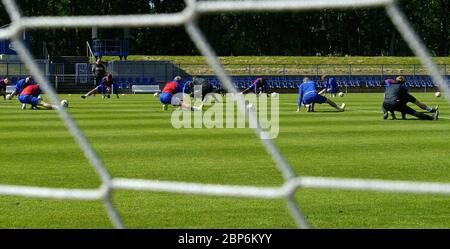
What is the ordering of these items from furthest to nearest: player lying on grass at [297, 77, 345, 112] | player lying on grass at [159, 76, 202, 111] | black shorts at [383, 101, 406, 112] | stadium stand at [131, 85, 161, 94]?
stadium stand at [131, 85, 161, 94], player lying on grass at [159, 76, 202, 111], player lying on grass at [297, 77, 345, 112], black shorts at [383, 101, 406, 112]

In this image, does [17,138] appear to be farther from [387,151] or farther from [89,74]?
[89,74]

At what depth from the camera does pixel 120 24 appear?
272 centimetres

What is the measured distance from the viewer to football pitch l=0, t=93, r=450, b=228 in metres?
5.79

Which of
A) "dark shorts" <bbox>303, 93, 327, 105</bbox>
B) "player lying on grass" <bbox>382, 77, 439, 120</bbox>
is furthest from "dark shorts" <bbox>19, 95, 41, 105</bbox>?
"player lying on grass" <bbox>382, 77, 439, 120</bbox>

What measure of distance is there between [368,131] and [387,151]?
329 centimetres

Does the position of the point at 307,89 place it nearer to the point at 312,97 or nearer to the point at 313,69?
the point at 312,97

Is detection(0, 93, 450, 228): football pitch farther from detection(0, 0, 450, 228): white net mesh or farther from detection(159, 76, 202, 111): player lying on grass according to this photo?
detection(159, 76, 202, 111): player lying on grass

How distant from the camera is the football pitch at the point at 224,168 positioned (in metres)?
5.79

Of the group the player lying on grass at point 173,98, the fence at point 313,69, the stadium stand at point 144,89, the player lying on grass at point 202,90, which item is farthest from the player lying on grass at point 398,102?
the fence at point 313,69

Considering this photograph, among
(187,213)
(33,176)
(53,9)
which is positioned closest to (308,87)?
(53,9)

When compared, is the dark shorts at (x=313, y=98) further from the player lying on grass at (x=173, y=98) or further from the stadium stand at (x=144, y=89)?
the stadium stand at (x=144, y=89)

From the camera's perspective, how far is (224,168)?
852 centimetres

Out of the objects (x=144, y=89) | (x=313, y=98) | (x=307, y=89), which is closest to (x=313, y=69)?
(x=144, y=89)

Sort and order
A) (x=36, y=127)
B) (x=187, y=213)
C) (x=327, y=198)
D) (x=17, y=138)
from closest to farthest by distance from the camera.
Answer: (x=187, y=213), (x=327, y=198), (x=17, y=138), (x=36, y=127)
